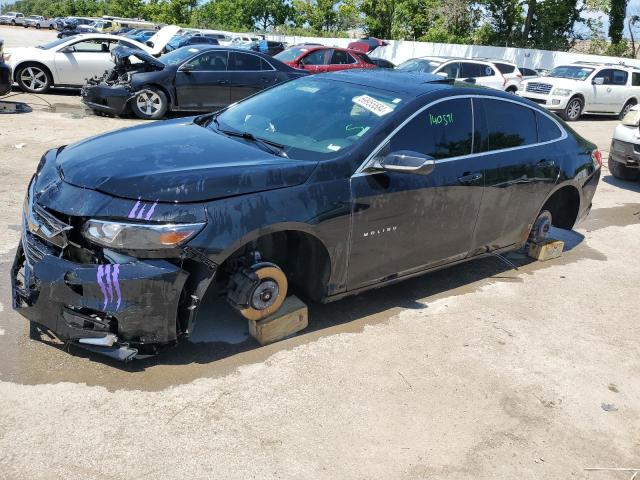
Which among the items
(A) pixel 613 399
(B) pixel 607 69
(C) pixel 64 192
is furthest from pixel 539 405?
(B) pixel 607 69

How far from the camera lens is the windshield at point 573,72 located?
18109mm

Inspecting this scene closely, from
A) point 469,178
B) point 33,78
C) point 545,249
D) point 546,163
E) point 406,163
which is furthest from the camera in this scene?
point 33,78

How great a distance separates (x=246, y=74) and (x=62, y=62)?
4.18 m

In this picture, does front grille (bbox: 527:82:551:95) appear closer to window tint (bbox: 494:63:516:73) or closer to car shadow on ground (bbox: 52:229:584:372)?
window tint (bbox: 494:63:516:73)

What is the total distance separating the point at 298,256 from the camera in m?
4.12

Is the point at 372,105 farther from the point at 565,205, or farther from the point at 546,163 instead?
the point at 565,205

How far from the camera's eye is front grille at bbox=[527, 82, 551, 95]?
57.3ft

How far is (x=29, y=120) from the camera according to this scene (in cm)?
1101

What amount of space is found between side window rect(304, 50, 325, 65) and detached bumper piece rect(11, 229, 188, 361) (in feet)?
46.4

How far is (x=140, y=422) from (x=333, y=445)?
1014 mm

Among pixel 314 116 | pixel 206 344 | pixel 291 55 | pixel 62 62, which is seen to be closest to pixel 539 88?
pixel 291 55

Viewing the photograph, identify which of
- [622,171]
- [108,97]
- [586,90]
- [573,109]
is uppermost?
[586,90]

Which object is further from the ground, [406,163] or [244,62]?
[244,62]

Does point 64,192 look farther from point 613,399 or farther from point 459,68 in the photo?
point 459,68
